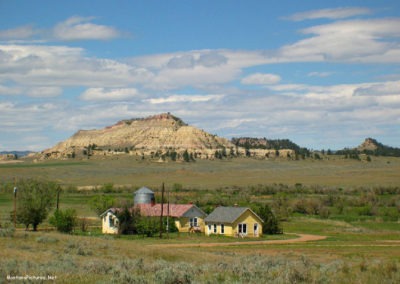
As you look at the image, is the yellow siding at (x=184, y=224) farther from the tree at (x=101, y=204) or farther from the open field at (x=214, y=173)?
the open field at (x=214, y=173)

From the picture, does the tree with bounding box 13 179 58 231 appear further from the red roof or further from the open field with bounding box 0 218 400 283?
the open field with bounding box 0 218 400 283

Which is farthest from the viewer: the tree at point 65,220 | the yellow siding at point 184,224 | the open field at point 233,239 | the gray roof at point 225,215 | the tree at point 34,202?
the yellow siding at point 184,224

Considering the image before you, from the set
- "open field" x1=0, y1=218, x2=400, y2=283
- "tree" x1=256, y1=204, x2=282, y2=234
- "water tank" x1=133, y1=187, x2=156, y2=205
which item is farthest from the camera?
"water tank" x1=133, y1=187, x2=156, y2=205

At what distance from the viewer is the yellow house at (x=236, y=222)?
59.8 meters

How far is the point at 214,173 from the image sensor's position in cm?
14275

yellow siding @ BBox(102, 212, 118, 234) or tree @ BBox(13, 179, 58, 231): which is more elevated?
tree @ BBox(13, 179, 58, 231)

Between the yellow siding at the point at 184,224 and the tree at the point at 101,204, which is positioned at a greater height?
the tree at the point at 101,204

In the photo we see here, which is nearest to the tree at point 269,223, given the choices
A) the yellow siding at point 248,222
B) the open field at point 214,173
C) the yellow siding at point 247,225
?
the yellow siding at point 247,225

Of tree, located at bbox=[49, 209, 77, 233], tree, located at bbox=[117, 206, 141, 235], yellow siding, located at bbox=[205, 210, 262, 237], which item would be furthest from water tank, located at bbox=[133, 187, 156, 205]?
tree, located at bbox=[49, 209, 77, 233]

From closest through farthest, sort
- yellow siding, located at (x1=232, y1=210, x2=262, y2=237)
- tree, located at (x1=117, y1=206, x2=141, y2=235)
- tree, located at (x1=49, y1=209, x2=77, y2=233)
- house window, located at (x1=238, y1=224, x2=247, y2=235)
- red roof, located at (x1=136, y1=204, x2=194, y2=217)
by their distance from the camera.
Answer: tree, located at (x1=49, y1=209, x2=77, y2=233) < tree, located at (x1=117, y1=206, x2=141, y2=235) < yellow siding, located at (x1=232, y1=210, x2=262, y2=237) < house window, located at (x1=238, y1=224, x2=247, y2=235) < red roof, located at (x1=136, y1=204, x2=194, y2=217)

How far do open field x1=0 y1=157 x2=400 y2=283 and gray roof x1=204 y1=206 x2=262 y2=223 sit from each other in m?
3.23

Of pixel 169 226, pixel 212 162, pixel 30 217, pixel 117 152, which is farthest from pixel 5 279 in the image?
pixel 117 152

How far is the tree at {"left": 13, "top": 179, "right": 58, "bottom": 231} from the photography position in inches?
2243

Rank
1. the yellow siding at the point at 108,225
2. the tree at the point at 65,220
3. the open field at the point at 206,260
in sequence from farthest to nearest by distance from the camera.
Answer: the yellow siding at the point at 108,225 < the tree at the point at 65,220 < the open field at the point at 206,260
